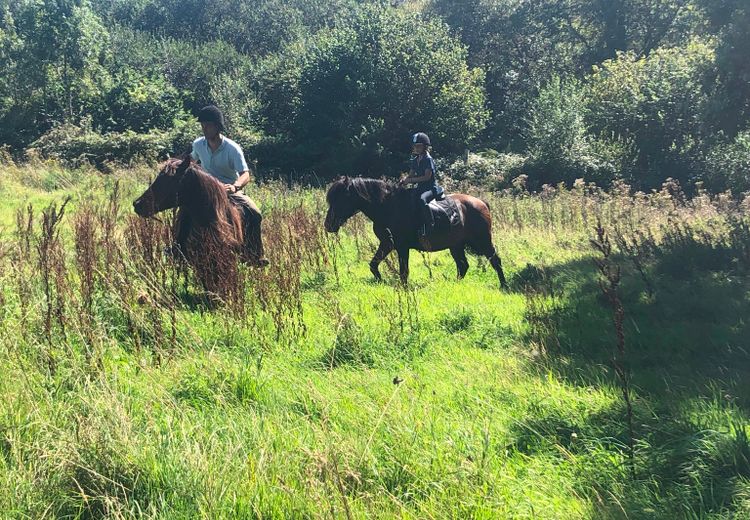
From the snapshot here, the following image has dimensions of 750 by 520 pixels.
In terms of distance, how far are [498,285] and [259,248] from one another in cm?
399

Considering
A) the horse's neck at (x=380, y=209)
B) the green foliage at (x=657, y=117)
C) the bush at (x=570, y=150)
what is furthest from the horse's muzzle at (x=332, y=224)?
the green foliage at (x=657, y=117)

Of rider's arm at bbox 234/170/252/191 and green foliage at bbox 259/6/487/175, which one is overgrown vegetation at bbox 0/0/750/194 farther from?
rider's arm at bbox 234/170/252/191

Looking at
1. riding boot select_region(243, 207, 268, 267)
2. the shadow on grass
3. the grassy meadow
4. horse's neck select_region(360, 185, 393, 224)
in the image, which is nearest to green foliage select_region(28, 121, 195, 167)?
horse's neck select_region(360, 185, 393, 224)

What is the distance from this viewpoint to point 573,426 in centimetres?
345

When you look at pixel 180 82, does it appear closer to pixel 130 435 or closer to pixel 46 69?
pixel 46 69

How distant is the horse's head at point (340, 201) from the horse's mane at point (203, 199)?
2.44m

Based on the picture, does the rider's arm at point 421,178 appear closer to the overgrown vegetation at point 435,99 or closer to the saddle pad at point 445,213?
the saddle pad at point 445,213

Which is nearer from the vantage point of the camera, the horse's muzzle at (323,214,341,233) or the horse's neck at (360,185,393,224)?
the horse's muzzle at (323,214,341,233)

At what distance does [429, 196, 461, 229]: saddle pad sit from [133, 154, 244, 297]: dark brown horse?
12.5 feet

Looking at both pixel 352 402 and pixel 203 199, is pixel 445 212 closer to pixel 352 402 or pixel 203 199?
pixel 203 199

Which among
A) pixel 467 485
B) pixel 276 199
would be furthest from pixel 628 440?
pixel 276 199

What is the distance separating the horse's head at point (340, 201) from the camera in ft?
27.1

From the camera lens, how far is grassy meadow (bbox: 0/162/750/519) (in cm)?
251

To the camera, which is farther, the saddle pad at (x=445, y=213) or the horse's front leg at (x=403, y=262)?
the saddle pad at (x=445, y=213)
